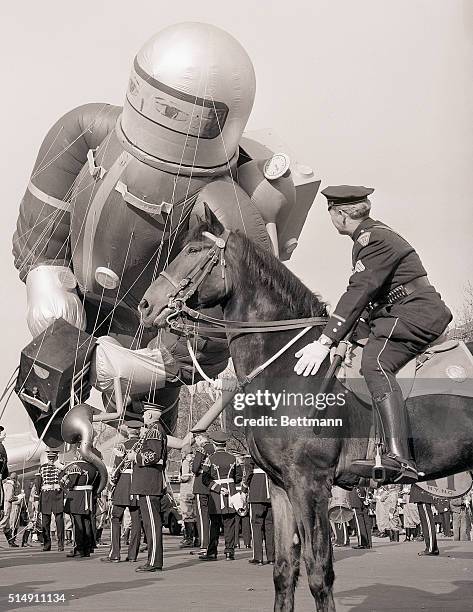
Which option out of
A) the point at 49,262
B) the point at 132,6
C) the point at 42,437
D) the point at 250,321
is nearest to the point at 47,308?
the point at 49,262

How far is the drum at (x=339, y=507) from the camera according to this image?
49.4 ft

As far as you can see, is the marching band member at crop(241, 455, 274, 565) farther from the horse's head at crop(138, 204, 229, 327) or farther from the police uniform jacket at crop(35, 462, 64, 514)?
the horse's head at crop(138, 204, 229, 327)

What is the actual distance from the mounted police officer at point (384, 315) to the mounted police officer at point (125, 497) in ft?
20.7

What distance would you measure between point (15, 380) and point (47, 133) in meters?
2.82

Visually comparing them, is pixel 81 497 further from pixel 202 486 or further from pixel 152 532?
pixel 152 532

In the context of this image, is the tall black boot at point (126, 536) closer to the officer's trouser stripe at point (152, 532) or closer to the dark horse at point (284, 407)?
the officer's trouser stripe at point (152, 532)

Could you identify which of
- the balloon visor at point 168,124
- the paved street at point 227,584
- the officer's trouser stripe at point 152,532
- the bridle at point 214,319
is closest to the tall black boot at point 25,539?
the paved street at point 227,584

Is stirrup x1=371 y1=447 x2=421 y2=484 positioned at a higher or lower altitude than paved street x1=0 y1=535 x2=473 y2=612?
higher

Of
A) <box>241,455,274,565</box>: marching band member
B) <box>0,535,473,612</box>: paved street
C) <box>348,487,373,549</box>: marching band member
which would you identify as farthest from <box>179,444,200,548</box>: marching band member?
<box>241,455,274,565</box>: marching band member

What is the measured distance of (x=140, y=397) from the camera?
1106 centimetres

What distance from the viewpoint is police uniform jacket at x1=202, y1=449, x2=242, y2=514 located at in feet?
42.3

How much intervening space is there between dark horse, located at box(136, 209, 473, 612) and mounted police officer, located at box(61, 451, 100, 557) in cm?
804

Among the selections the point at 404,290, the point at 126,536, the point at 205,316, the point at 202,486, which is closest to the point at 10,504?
the point at 126,536

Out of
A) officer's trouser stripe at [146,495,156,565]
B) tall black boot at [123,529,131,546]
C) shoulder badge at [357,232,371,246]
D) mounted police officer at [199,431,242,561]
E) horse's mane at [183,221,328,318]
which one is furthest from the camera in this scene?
tall black boot at [123,529,131,546]
